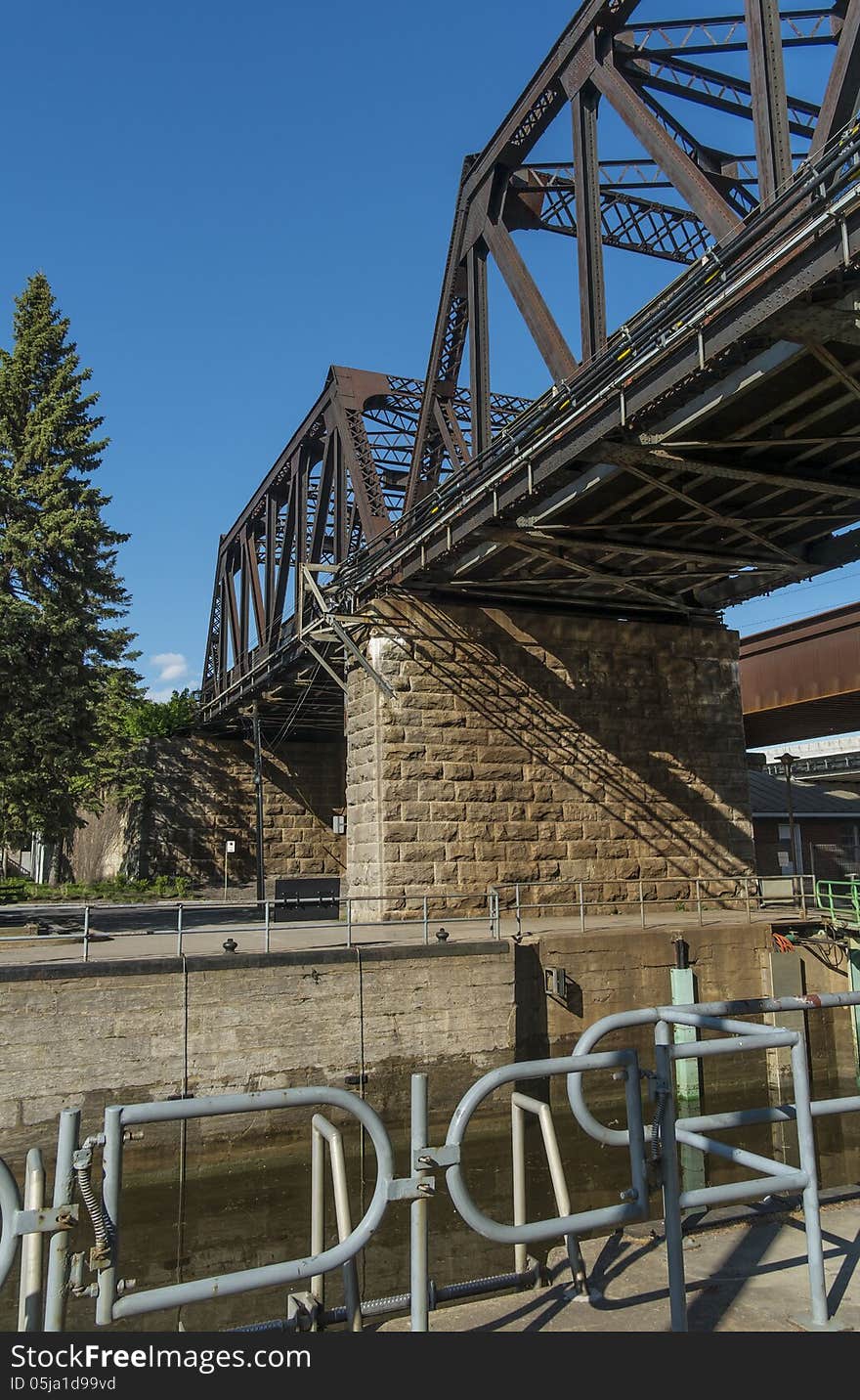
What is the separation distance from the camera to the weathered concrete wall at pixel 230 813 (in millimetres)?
39938

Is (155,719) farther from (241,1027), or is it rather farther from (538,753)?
(241,1027)

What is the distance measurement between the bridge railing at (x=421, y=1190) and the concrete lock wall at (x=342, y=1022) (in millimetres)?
8530

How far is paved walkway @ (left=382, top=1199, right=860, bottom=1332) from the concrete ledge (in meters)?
8.94

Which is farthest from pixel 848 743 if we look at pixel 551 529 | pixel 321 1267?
pixel 321 1267

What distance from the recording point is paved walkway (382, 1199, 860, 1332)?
4504mm

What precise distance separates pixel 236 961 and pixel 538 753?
33.4ft

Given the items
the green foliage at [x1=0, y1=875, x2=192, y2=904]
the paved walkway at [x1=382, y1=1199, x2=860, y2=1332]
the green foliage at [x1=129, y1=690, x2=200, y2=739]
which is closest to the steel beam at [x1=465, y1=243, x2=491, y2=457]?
the paved walkway at [x1=382, y1=1199, x2=860, y2=1332]

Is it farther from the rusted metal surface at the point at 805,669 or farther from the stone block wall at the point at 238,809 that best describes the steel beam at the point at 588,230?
the stone block wall at the point at 238,809

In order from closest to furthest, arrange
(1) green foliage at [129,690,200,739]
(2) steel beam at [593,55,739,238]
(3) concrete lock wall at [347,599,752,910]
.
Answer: (2) steel beam at [593,55,739,238]
(3) concrete lock wall at [347,599,752,910]
(1) green foliage at [129,690,200,739]

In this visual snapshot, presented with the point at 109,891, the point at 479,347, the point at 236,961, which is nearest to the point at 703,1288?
the point at 236,961

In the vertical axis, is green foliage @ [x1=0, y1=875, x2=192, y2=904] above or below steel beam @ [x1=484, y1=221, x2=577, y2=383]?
below

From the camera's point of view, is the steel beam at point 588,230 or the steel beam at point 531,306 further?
the steel beam at point 531,306

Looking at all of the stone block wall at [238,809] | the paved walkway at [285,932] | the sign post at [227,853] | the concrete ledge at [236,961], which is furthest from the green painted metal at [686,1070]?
the stone block wall at [238,809]

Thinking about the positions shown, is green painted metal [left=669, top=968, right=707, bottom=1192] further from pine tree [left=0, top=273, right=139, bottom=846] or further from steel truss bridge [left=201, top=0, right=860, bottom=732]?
pine tree [left=0, top=273, right=139, bottom=846]
